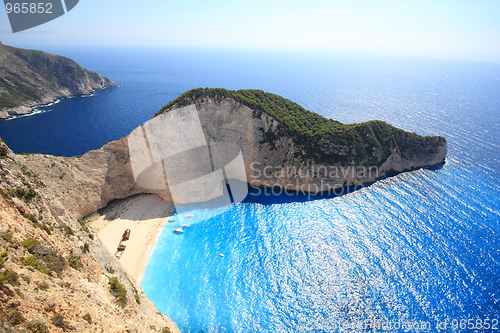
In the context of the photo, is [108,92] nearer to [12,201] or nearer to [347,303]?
[12,201]

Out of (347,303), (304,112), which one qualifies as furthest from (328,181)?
(347,303)

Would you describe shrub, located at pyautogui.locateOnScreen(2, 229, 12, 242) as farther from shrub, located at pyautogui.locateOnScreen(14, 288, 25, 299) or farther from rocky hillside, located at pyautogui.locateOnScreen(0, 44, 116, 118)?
rocky hillside, located at pyautogui.locateOnScreen(0, 44, 116, 118)

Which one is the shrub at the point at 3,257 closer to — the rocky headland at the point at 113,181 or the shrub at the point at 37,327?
the rocky headland at the point at 113,181

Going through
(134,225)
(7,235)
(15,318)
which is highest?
(7,235)

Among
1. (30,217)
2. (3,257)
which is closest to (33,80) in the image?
(30,217)

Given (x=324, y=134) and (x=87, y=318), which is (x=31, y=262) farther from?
(x=324, y=134)

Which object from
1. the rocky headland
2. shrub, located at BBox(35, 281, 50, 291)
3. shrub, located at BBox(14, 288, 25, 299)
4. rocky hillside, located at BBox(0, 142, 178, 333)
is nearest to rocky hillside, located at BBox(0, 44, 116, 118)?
the rocky headland

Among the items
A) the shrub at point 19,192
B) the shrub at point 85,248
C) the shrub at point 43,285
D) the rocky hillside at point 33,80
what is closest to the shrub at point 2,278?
the shrub at point 43,285
